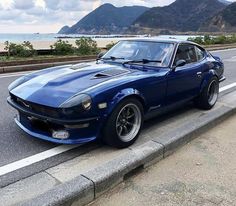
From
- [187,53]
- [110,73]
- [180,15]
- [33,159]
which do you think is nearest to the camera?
[33,159]

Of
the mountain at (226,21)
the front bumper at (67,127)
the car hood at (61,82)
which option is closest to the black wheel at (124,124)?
the front bumper at (67,127)

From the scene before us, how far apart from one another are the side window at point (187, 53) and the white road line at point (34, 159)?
213cm

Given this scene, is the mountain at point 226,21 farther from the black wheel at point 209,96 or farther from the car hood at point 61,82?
the car hood at point 61,82

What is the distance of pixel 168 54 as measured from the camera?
498 cm

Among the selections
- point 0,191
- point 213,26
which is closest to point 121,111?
point 0,191

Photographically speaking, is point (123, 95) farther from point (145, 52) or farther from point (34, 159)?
point (145, 52)

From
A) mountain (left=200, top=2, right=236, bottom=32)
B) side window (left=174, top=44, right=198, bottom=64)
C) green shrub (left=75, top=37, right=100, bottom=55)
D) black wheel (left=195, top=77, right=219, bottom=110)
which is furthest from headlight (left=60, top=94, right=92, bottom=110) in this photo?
mountain (left=200, top=2, right=236, bottom=32)

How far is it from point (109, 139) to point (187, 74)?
1942mm

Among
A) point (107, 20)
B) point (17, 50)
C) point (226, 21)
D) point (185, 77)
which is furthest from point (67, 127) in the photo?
point (107, 20)

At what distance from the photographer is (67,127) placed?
3689 mm

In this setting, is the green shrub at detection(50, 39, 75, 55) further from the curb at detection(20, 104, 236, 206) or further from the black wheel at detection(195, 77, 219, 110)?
the curb at detection(20, 104, 236, 206)

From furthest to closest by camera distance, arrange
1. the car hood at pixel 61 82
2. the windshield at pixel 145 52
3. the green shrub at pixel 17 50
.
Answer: the green shrub at pixel 17 50, the windshield at pixel 145 52, the car hood at pixel 61 82

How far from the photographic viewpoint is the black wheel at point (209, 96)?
226 inches

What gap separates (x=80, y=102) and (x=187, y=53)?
2.57m
